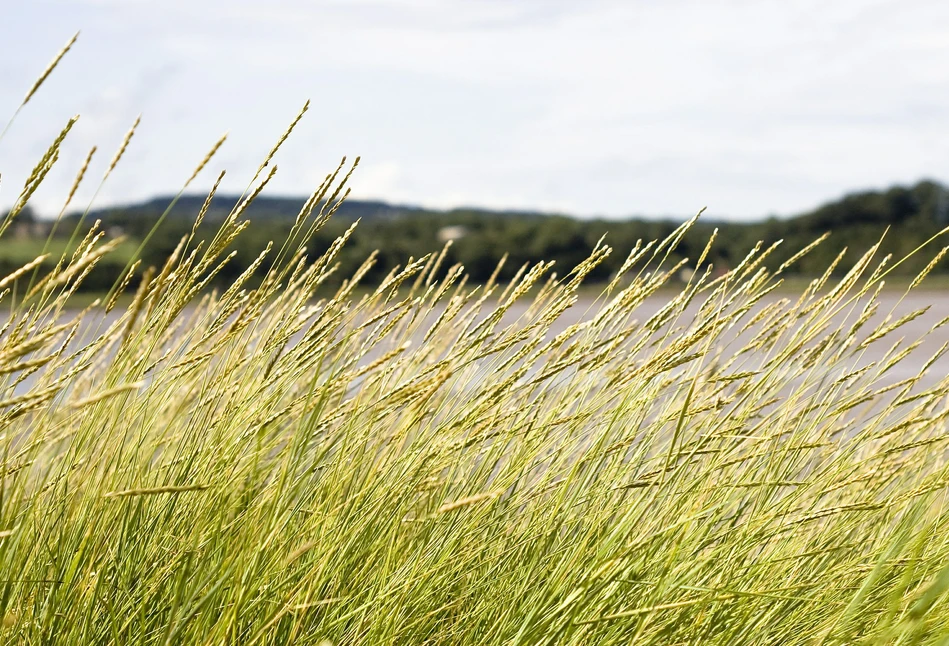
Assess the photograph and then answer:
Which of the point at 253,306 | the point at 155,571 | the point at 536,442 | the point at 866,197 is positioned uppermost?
the point at 866,197

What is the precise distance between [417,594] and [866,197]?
→ 59570mm

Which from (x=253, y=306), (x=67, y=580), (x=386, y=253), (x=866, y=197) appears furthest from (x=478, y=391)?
(x=866, y=197)

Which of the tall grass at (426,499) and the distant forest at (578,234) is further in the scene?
the distant forest at (578,234)

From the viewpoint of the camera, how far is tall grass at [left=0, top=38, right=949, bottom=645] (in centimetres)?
149

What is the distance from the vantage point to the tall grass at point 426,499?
4.88ft

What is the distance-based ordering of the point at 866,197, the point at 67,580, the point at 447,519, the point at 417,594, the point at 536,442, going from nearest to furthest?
1. the point at 67,580
2. the point at 417,594
3. the point at 447,519
4. the point at 536,442
5. the point at 866,197

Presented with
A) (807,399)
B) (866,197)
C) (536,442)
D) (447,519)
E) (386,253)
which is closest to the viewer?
(447,519)

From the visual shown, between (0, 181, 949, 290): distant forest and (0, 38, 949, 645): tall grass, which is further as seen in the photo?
(0, 181, 949, 290): distant forest

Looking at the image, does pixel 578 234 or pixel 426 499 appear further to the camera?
pixel 578 234

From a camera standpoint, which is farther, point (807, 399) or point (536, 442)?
point (807, 399)

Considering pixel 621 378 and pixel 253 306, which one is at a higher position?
pixel 253 306

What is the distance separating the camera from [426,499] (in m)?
2.24

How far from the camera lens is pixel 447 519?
1.76 m

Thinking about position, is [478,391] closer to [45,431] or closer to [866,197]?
[45,431]
